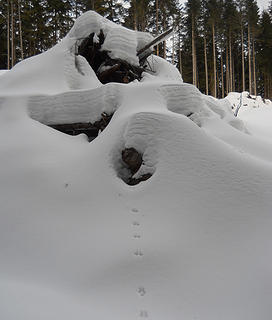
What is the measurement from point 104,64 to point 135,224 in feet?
21.2

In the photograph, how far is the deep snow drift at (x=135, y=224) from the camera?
1729mm

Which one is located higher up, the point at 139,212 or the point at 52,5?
the point at 52,5

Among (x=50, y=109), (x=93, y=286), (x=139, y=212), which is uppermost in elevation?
(x=50, y=109)

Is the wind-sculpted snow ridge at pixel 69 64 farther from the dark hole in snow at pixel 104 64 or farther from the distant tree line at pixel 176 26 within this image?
the distant tree line at pixel 176 26

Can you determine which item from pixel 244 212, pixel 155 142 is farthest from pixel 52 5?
pixel 244 212

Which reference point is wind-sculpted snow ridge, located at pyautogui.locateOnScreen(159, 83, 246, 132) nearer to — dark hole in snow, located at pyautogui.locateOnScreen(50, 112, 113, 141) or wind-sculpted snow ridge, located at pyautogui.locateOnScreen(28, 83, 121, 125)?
wind-sculpted snow ridge, located at pyautogui.locateOnScreen(28, 83, 121, 125)

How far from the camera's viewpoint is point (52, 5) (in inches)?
716

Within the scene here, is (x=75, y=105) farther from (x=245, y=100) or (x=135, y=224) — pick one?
(x=245, y=100)

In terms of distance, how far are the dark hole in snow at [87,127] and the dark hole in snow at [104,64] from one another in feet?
11.9

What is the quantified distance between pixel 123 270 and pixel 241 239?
1.15 metres

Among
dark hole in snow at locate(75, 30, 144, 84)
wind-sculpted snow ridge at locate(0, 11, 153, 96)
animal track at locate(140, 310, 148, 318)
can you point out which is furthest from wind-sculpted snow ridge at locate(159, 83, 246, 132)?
dark hole in snow at locate(75, 30, 144, 84)

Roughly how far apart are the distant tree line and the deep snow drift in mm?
16039

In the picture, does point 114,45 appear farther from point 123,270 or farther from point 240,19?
point 240,19

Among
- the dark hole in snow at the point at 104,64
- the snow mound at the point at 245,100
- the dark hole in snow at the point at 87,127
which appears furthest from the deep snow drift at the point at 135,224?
the snow mound at the point at 245,100
